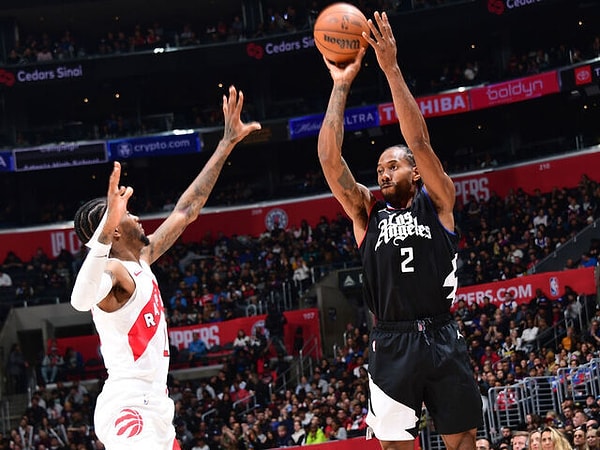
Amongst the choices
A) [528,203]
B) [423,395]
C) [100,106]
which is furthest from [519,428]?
[100,106]

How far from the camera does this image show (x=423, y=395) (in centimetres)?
637

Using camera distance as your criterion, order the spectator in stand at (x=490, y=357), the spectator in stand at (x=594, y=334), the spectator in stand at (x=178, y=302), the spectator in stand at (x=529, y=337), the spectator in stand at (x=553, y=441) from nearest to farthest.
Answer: the spectator in stand at (x=553, y=441), the spectator in stand at (x=594, y=334), the spectator in stand at (x=490, y=357), the spectator in stand at (x=529, y=337), the spectator in stand at (x=178, y=302)

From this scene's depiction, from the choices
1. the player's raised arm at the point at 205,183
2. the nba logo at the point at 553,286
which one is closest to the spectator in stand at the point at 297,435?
the nba logo at the point at 553,286

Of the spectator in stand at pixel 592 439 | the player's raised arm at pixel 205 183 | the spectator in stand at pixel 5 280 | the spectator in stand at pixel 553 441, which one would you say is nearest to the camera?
the player's raised arm at pixel 205 183

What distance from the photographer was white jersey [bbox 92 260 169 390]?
6.10 m

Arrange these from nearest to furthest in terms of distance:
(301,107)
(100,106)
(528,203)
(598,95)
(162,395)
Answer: (162,395), (528,203), (598,95), (301,107), (100,106)

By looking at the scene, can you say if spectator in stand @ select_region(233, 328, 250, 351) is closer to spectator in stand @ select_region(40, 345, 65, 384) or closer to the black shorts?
spectator in stand @ select_region(40, 345, 65, 384)

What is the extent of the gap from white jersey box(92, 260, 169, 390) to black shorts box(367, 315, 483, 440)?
4.44ft

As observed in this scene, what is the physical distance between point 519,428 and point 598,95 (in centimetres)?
2041

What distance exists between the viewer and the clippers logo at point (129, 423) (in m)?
5.96

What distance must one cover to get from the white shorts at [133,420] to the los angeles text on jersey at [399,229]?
1661 mm

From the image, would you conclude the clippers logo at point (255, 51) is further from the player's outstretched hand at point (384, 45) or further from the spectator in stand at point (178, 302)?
the player's outstretched hand at point (384, 45)

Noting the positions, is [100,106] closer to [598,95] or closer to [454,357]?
[598,95]

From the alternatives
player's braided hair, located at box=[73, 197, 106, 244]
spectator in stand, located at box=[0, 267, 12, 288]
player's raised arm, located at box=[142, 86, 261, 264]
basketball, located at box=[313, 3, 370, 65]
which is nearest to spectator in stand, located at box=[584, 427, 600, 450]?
player's raised arm, located at box=[142, 86, 261, 264]
